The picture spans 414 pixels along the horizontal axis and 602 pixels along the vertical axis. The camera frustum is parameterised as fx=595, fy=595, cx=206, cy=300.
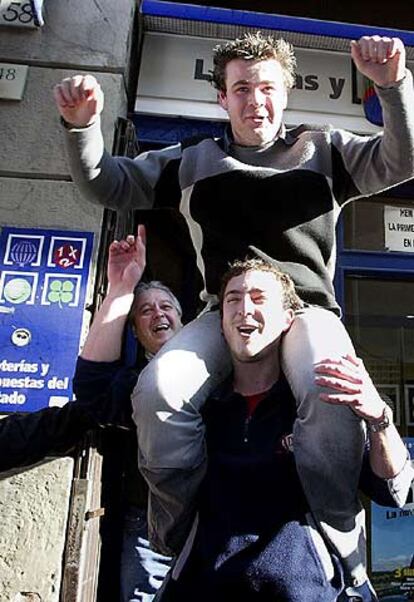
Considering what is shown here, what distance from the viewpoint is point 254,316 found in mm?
1453

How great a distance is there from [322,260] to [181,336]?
459 millimetres

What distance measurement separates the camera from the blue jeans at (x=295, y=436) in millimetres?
1310

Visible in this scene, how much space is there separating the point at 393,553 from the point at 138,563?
65.4 inches

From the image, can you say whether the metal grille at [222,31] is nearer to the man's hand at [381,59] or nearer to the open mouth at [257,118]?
the open mouth at [257,118]

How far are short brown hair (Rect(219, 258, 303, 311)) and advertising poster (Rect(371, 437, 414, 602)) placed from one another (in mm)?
2187

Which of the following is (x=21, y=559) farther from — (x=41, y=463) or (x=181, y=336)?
(x=181, y=336)

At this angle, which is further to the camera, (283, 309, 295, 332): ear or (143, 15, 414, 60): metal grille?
(143, 15, 414, 60): metal grille

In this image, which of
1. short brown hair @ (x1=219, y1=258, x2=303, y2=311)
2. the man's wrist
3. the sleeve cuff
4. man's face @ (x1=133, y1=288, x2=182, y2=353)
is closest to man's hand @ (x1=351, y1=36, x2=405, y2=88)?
short brown hair @ (x1=219, y1=258, x2=303, y2=311)

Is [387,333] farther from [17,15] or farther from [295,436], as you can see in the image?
[17,15]

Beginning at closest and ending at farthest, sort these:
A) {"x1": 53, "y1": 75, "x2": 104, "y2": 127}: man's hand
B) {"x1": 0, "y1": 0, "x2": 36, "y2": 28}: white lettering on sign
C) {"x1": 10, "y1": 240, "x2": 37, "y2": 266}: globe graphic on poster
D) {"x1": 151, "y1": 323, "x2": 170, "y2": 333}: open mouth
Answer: {"x1": 53, "y1": 75, "x2": 104, "y2": 127}: man's hand < {"x1": 151, "y1": 323, "x2": 170, "y2": 333}: open mouth < {"x1": 10, "y1": 240, "x2": 37, "y2": 266}: globe graphic on poster < {"x1": 0, "y1": 0, "x2": 36, "y2": 28}: white lettering on sign

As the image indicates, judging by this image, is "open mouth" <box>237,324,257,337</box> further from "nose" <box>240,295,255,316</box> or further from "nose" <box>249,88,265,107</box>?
"nose" <box>249,88,265,107</box>

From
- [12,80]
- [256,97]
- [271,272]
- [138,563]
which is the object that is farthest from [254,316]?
[12,80]

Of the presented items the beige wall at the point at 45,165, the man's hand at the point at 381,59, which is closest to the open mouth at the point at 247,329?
the man's hand at the point at 381,59

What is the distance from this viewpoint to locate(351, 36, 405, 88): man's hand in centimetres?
142
